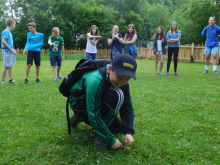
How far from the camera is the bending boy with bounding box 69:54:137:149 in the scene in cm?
243

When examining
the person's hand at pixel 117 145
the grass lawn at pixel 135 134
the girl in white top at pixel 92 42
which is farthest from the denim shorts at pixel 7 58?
the person's hand at pixel 117 145

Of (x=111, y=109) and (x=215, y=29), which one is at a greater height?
(x=215, y=29)

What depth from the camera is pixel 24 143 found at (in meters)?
3.01

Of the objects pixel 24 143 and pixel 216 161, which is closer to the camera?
pixel 216 161

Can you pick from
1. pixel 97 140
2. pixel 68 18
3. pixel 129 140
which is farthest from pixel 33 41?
pixel 68 18

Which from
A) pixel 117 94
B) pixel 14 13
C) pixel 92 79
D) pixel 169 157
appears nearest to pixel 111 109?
pixel 117 94

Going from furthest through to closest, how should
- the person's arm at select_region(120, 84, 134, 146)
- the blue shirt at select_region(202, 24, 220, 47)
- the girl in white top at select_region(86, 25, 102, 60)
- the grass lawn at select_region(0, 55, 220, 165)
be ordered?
the blue shirt at select_region(202, 24, 220, 47), the girl in white top at select_region(86, 25, 102, 60), the person's arm at select_region(120, 84, 134, 146), the grass lawn at select_region(0, 55, 220, 165)

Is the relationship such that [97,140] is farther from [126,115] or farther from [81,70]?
[81,70]

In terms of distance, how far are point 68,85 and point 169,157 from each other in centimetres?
152

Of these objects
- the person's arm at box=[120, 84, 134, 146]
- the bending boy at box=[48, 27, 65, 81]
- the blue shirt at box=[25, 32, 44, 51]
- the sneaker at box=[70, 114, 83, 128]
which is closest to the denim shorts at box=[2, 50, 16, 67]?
the blue shirt at box=[25, 32, 44, 51]

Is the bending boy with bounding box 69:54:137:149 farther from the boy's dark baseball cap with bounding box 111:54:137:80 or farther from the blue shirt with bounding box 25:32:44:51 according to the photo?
the blue shirt with bounding box 25:32:44:51

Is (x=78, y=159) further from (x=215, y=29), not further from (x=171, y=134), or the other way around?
(x=215, y=29)

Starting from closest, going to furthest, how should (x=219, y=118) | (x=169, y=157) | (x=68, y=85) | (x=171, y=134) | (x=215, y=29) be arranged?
(x=169, y=157), (x=68, y=85), (x=171, y=134), (x=219, y=118), (x=215, y=29)

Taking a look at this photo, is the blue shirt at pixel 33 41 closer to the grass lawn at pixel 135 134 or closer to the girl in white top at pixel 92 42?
the girl in white top at pixel 92 42
